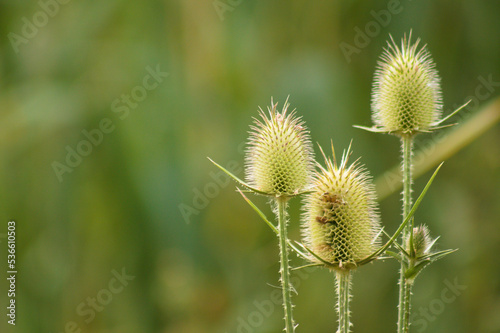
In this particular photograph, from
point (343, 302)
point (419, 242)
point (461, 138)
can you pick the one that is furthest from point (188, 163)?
point (343, 302)

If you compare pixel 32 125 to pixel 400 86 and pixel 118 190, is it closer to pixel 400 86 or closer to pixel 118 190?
pixel 118 190

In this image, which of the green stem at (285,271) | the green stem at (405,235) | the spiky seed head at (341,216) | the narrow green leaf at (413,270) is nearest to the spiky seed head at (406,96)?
the green stem at (405,235)

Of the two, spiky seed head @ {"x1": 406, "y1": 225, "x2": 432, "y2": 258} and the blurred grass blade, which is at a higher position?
the blurred grass blade

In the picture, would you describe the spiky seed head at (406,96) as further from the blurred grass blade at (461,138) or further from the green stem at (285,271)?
the blurred grass blade at (461,138)

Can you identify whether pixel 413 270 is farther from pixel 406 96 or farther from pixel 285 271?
pixel 406 96

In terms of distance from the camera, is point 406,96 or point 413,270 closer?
point 413,270

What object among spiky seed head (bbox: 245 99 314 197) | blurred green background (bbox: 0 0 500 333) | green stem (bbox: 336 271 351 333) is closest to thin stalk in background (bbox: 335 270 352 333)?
green stem (bbox: 336 271 351 333)

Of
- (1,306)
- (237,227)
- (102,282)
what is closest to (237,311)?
(237,227)

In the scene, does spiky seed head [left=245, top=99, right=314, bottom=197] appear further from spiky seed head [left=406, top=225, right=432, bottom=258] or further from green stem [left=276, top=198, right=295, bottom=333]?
spiky seed head [left=406, top=225, right=432, bottom=258]
